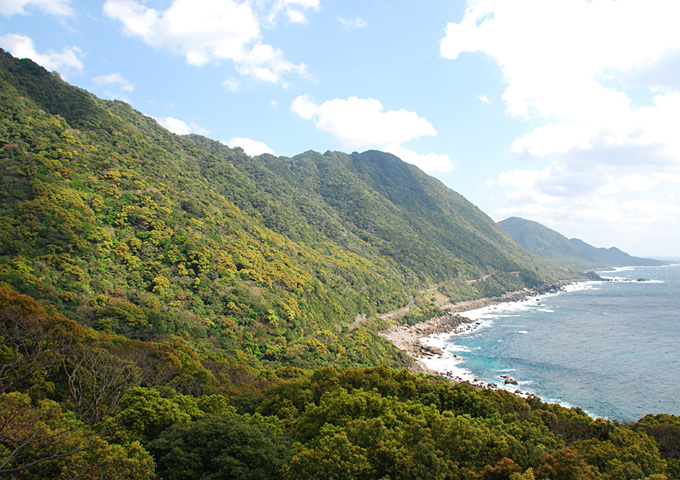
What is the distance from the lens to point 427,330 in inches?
3738

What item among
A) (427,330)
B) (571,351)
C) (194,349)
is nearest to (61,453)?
(194,349)

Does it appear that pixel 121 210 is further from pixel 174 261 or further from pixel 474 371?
pixel 474 371

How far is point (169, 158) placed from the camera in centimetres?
9794

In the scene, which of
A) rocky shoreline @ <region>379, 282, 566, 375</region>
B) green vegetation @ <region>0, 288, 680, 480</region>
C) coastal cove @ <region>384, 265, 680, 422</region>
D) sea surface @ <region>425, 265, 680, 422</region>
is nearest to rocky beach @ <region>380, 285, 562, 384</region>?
rocky shoreline @ <region>379, 282, 566, 375</region>

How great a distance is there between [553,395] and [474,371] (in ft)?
45.3

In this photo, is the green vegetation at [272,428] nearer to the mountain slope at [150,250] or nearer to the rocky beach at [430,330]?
the mountain slope at [150,250]

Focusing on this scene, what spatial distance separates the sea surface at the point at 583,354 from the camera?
52750mm

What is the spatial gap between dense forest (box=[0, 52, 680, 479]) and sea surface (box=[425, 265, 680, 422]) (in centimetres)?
1667

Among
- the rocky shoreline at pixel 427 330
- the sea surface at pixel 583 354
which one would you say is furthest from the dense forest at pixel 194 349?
the sea surface at pixel 583 354

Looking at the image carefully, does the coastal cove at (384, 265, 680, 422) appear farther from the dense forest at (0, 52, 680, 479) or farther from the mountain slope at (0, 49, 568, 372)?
the mountain slope at (0, 49, 568, 372)

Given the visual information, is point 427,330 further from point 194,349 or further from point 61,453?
point 61,453

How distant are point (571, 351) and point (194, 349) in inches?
2738

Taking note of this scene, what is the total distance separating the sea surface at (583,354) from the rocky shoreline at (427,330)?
10.6 ft

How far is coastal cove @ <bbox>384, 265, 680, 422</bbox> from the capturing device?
5344 centimetres
